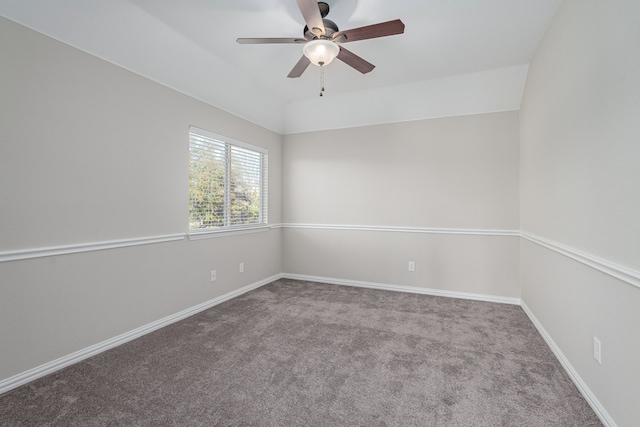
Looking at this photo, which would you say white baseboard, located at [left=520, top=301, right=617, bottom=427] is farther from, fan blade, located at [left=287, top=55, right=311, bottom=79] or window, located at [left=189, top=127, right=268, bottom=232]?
window, located at [left=189, top=127, right=268, bottom=232]

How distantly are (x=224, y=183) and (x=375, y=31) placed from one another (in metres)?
2.48

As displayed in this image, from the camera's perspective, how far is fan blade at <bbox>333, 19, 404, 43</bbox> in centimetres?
192

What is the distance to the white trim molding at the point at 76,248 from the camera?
1.89 metres

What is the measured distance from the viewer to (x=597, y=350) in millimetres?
1680

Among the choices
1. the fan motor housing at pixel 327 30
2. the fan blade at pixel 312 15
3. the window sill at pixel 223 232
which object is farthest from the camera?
the window sill at pixel 223 232

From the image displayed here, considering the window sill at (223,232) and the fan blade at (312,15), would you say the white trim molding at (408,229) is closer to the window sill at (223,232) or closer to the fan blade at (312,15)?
the window sill at (223,232)

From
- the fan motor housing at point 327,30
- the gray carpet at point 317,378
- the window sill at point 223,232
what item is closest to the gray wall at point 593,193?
the gray carpet at point 317,378

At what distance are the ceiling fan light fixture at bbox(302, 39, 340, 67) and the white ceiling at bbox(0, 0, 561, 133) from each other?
1.14ft

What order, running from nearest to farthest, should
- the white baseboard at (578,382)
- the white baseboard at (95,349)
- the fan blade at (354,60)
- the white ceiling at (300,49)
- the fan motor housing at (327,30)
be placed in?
1. the white baseboard at (578,382)
2. the white baseboard at (95,349)
3. the fan motor housing at (327,30)
4. the white ceiling at (300,49)
5. the fan blade at (354,60)

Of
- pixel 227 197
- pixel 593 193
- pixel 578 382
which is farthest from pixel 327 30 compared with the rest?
pixel 578 382

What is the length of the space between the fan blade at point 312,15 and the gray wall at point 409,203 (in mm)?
2323

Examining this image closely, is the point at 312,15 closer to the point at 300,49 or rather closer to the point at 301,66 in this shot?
the point at 301,66

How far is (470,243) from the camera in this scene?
12.3 ft

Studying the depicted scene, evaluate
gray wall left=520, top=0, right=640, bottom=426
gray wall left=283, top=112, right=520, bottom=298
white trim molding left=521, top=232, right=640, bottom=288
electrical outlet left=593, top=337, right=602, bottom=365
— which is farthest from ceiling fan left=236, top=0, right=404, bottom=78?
electrical outlet left=593, top=337, right=602, bottom=365
